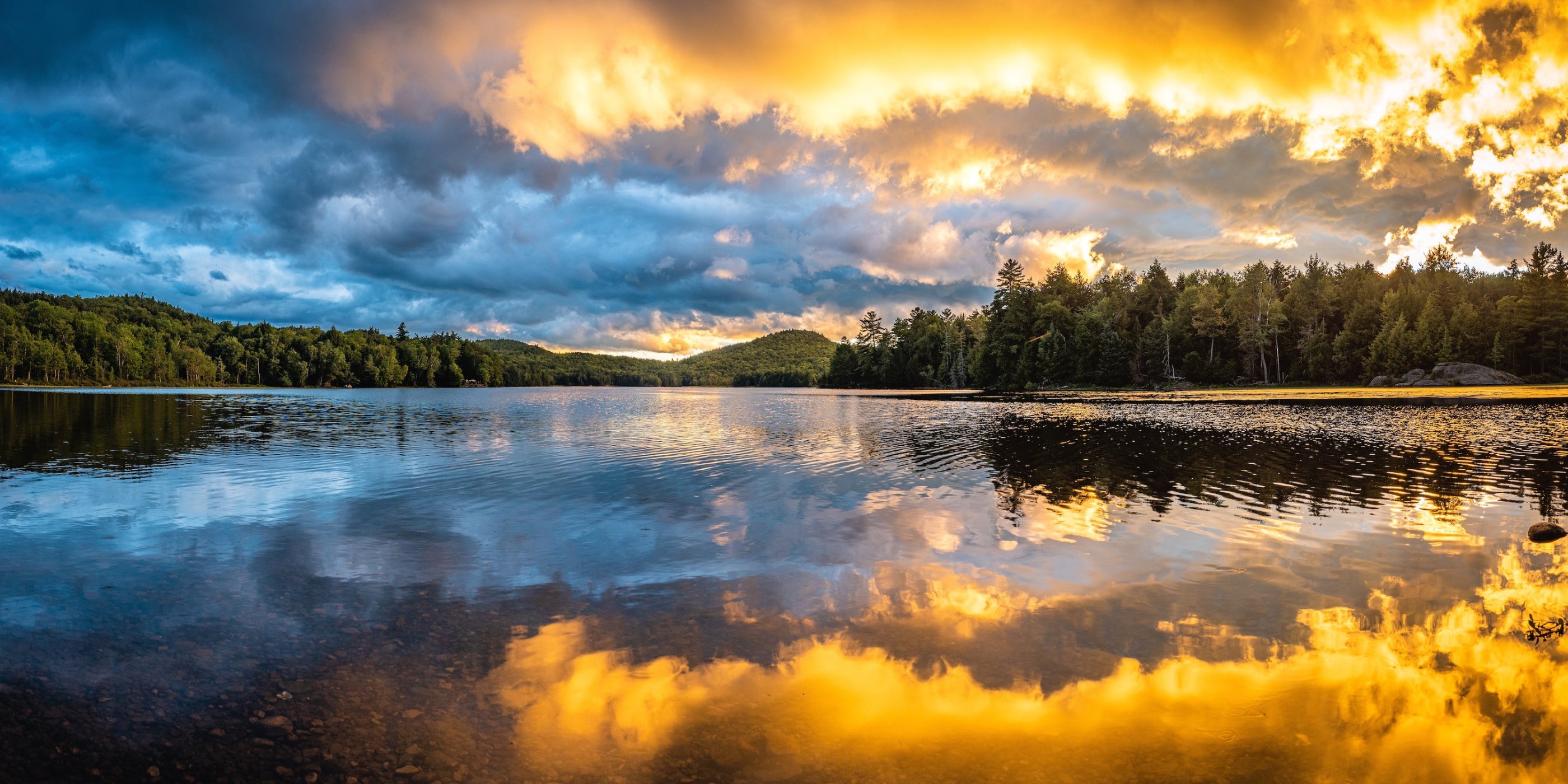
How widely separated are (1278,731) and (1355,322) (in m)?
140

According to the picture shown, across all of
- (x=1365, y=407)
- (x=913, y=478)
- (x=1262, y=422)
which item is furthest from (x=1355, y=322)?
(x=913, y=478)

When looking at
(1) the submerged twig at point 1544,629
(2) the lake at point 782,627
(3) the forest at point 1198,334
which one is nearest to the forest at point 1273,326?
(3) the forest at point 1198,334

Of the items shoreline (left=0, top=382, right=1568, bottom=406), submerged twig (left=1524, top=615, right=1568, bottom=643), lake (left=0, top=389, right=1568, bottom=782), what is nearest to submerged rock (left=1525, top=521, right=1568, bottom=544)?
lake (left=0, top=389, right=1568, bottom=782)

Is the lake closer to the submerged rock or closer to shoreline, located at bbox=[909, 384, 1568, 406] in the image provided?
the submerged rock

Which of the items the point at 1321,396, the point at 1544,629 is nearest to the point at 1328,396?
the point at 1321,396

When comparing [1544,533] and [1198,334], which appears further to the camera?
[1198,334]

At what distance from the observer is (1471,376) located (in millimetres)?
91750

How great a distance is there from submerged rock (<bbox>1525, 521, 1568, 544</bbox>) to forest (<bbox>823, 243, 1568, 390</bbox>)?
384 ft

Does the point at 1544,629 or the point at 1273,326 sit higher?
the point at 1273,326

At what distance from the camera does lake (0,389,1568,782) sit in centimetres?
613

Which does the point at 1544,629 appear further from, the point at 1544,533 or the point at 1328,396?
the point at 1328,396

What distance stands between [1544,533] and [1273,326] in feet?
399

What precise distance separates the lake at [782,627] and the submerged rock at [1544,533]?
0.83ft

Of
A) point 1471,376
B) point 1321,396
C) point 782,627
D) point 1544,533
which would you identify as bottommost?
point 782,627
